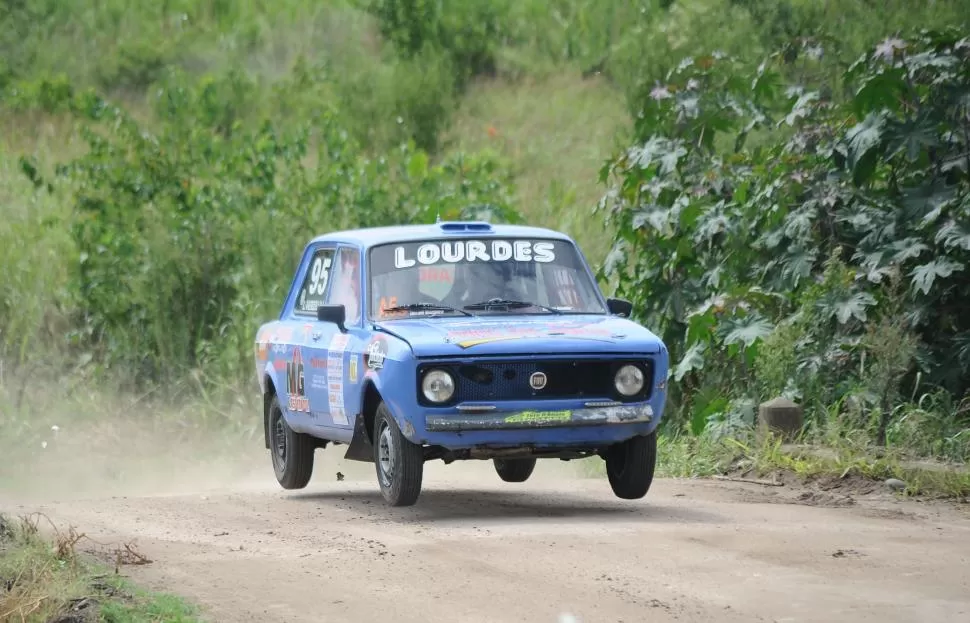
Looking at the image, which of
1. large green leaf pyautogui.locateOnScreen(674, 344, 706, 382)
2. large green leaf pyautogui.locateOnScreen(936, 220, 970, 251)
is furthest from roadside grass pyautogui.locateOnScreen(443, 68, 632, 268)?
large green leaf pyautogui.locateOnScreen(936, 220, 970, 251)

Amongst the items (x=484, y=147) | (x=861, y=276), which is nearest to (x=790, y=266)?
(x=861, y=276)

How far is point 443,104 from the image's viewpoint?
29172 millimetres

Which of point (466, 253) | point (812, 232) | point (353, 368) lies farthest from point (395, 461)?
point (812, 232)

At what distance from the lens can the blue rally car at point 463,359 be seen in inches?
391

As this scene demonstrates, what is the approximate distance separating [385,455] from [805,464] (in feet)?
11.1

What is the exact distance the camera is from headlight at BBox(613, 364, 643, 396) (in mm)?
10195

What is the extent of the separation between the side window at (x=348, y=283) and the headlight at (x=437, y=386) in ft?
4.34

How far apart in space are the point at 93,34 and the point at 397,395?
26488 mm

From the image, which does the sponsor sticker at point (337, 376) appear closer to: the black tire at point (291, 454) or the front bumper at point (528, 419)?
the black tire at point (291, 454)

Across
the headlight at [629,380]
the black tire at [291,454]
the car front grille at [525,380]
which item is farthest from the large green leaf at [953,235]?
the black tire at [291,454]

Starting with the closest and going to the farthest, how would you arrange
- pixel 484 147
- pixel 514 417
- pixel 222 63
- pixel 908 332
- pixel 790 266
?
pixel 514 417
pixel 908 332
pixel 790 266
pixel 484 147
pixel 222 63

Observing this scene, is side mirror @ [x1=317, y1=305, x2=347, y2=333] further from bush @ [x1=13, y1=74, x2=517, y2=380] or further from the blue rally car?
bush @ [x1=13, y1=74, x2=517, y2=380]

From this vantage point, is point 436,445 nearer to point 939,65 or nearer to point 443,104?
point 939,65

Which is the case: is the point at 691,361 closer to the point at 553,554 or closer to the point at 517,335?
the point at 517,335
